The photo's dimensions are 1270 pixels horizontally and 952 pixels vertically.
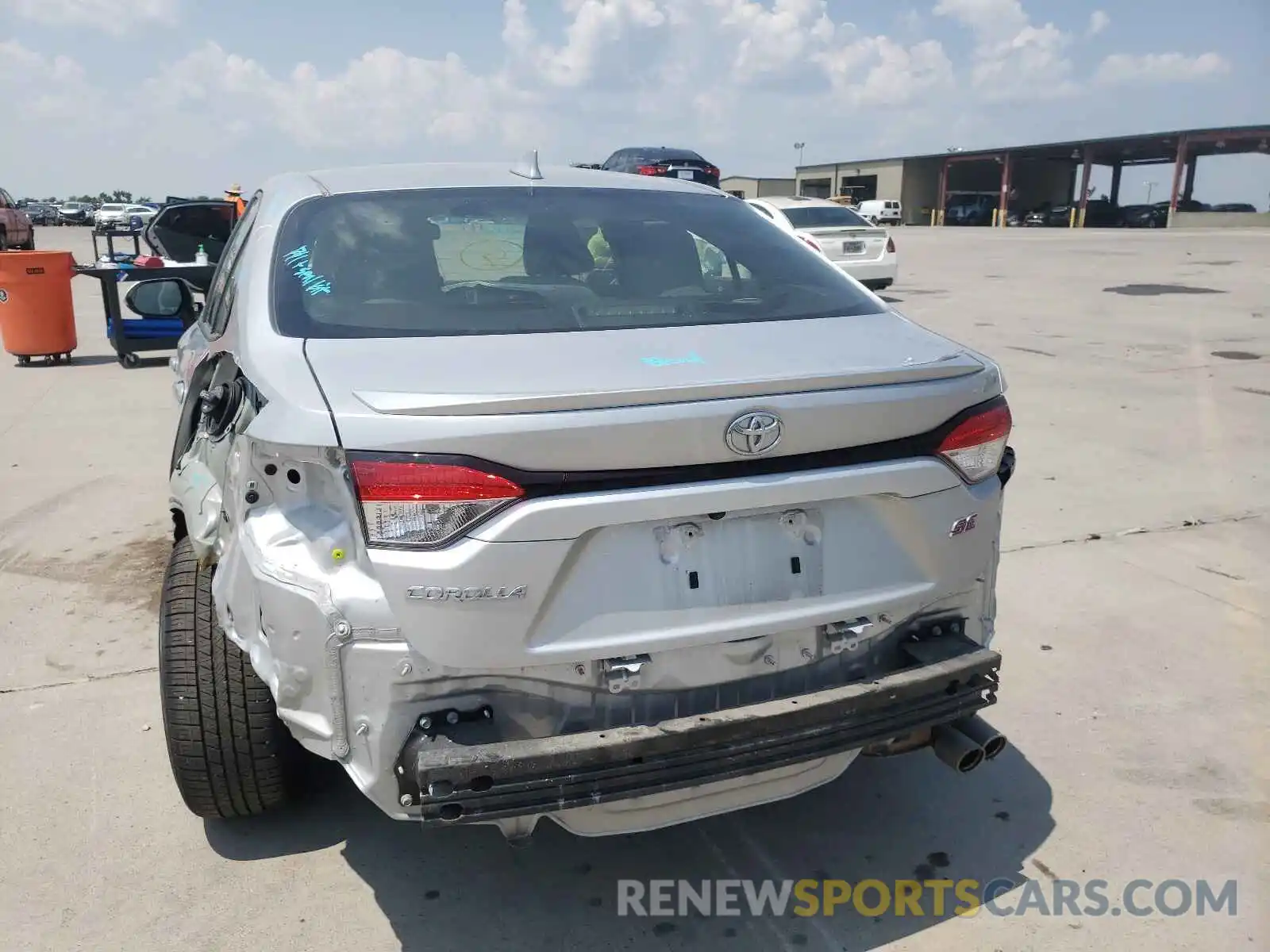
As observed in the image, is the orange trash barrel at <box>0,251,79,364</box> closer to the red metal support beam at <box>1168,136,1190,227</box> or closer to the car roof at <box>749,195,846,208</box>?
the car roof at <box>749,195,846,208</box>

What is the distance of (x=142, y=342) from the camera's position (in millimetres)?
10789

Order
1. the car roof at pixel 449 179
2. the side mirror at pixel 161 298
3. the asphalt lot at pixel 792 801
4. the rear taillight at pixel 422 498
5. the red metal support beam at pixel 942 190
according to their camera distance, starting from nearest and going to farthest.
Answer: the rear taillight at pixel 422 498 < the asphalt lot at pixel 792 801 < the car roof at pixel 449 179 < the side mirror at pixel 161 298 < the red metal support beam at pixel 942 190

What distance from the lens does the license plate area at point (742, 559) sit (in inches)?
86.7

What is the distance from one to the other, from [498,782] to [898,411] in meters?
1.19

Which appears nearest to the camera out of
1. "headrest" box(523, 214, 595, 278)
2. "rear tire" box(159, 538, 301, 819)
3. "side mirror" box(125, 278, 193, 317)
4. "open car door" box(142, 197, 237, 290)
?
"rear tire" box(159, 538, 301, 819)

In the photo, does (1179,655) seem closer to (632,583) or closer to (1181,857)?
(1181,857)

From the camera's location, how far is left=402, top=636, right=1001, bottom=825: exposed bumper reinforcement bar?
2.03 m

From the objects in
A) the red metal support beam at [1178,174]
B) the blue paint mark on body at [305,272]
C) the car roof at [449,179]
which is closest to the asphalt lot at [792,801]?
the blue paint mark on body at [305,272]

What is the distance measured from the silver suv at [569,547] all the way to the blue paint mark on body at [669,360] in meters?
0.01

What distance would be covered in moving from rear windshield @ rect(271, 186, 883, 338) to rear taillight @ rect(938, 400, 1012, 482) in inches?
23.3

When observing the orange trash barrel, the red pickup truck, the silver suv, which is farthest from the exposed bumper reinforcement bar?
the red pickup truck

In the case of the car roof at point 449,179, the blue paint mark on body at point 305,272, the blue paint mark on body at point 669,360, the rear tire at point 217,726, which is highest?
the car roof at point 449,179

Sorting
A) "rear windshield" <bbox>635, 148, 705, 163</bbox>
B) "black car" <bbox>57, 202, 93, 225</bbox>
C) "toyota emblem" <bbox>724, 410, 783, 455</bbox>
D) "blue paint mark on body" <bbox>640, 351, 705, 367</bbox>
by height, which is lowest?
"black car" <bbox>57, 202, 93, 225</bbox>

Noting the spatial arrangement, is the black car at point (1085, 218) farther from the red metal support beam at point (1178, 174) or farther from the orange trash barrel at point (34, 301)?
the orange trash barrel at point (34, 301)
